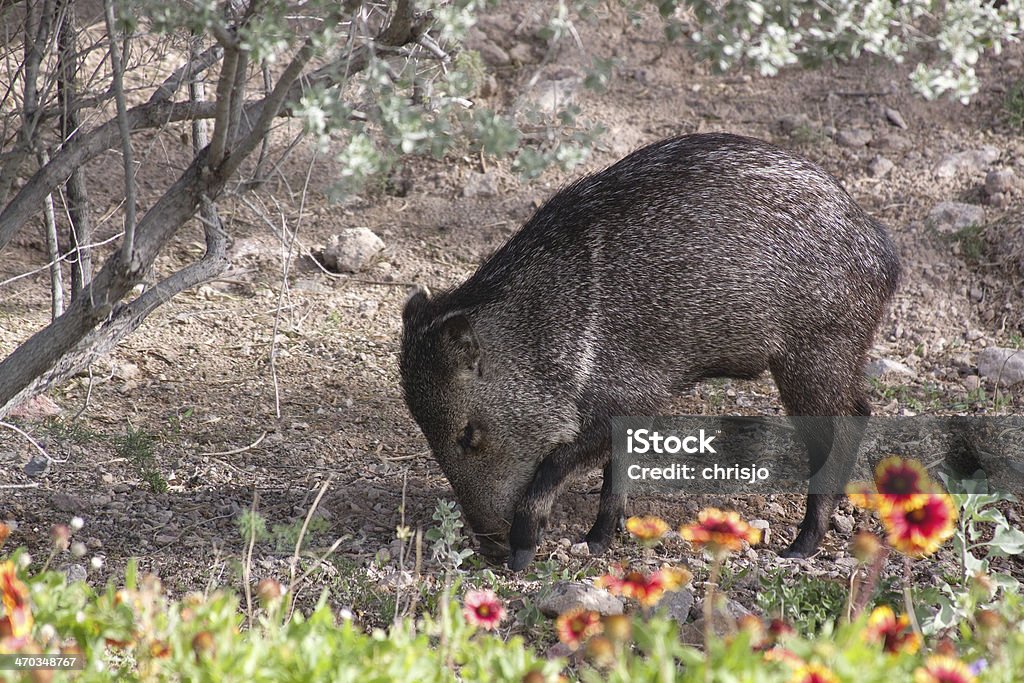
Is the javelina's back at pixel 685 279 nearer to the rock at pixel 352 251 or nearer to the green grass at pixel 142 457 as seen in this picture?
the green grass at pixel 142 457

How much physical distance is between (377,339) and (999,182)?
3.25 metres

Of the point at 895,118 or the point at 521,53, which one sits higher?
the point at 521,53

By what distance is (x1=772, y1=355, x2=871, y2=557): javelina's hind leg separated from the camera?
3773 mm

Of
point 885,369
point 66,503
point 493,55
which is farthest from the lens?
point 493,55

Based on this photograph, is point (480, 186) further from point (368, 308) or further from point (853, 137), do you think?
point (853, 137)

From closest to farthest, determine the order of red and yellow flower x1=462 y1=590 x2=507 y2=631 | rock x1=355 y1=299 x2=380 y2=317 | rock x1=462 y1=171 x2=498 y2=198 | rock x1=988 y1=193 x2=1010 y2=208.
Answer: red and yellow flower x1=462 y1=590 x2=507 y2=631
rock x1=355 y1=299 x2=380 y2=317
rock x1=988 y1=193 x2=1010 y2=208
rock x1=462 y1=171 x2=498 y2=198

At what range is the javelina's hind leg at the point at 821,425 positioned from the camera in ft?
12.4

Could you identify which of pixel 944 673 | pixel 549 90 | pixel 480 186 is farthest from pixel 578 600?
pixel 549 90

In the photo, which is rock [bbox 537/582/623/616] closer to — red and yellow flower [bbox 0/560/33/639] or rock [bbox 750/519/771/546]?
rock [bbox 750/519/771/546]

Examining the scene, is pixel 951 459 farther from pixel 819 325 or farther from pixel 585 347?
pixel 585 347

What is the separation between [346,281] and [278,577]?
246cm

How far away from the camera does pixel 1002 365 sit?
491 cm

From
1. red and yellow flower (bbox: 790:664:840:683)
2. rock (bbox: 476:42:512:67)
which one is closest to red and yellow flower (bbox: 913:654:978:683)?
red and yellow flower (bbox: 790:664:840:683)

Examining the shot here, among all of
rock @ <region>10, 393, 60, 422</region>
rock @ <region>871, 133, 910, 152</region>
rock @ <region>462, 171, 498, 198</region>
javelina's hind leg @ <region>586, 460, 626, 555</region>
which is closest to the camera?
javelina's hind leg @ <region>586, 460, 626, 555</region>
